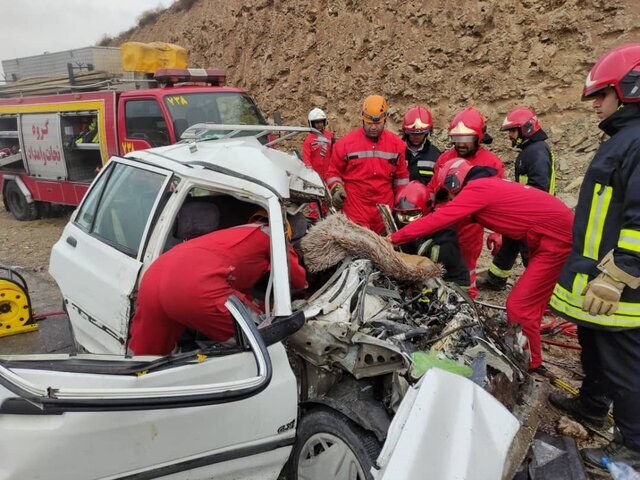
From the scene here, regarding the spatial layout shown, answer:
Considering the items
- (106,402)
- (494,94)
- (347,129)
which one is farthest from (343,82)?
(106,402)

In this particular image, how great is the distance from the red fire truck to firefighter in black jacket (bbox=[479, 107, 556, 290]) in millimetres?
3936

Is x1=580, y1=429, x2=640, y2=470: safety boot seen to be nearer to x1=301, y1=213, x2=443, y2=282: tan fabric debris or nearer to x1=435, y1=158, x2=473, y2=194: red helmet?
x1=301, y1=213, x2=443, y2=282: tan fabric debris

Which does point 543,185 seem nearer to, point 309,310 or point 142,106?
point 309,310

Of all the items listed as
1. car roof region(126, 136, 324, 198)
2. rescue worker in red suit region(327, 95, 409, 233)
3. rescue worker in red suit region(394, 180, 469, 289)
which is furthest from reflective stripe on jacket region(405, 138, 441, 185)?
car roof region(126, 136, 324, 198)

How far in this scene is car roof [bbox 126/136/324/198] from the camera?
248cm

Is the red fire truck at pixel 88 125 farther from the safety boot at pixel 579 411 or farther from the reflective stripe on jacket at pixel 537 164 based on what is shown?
the safety boot at pixel 579 411

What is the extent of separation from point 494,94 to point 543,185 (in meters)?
4.14

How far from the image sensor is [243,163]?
99.5 inches

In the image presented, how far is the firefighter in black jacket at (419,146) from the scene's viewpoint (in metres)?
5.15

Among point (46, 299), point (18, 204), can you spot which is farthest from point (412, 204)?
point (18, 204)

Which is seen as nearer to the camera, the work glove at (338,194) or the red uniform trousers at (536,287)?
the red uniform trousers at (536,287)

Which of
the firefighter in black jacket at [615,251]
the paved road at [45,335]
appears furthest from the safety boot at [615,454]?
the paved road at [45,335]

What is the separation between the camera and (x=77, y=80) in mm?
8828

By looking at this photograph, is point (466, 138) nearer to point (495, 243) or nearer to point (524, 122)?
point (524, 122)
